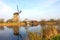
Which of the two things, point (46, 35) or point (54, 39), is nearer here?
point (54, 39)

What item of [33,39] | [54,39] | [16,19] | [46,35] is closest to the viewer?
[54,39]

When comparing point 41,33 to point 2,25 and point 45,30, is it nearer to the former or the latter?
point 45,30

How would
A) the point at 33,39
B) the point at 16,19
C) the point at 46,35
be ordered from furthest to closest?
the point at 16,19
the point at 46,35
the point at 33,39

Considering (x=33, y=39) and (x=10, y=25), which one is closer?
(x=33, y=39)

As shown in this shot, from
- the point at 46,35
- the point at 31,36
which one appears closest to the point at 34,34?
the point at 31,36

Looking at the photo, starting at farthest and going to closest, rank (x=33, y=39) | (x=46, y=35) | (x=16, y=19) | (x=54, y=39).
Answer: (x=16, y=19), (x=46, y=35), (x=33, y=39), (x=54, y=39)

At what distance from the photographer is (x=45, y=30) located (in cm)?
595

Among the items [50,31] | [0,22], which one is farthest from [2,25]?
[50,31]

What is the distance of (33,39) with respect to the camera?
5.55m

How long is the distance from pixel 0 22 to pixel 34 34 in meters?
20.8

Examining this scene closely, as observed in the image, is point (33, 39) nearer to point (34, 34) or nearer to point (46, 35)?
point (34, 34)

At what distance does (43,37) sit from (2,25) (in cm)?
2001

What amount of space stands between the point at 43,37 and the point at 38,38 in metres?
0.27

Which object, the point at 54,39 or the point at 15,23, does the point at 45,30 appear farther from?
the point at 15,23
